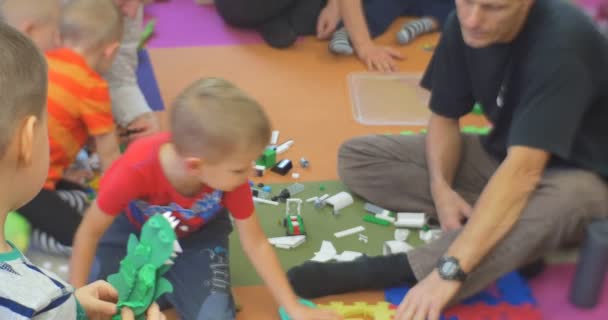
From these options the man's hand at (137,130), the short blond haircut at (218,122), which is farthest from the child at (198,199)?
the man's hand at (137,130)

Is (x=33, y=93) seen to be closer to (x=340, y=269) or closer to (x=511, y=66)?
(x=340, y=269)

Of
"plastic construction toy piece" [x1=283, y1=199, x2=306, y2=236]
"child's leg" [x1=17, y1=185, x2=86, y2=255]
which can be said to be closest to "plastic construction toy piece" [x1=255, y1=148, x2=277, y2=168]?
"plastic construction toy piece" [x1=283, y1=199, x2=306, y2=236]

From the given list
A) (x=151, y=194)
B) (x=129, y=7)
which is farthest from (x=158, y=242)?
(x=129, y=7)

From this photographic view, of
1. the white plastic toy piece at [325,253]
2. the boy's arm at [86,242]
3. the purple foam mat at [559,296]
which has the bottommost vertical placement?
the purple foam mat at [559,296]

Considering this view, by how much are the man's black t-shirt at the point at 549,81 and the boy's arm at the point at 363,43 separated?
86 centimetres

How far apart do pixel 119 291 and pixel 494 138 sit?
953 mm

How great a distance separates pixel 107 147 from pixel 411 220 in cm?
78

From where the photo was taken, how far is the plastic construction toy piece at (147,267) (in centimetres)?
103

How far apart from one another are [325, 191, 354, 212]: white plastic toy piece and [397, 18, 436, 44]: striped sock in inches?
37.9

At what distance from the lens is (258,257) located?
4.50 ft

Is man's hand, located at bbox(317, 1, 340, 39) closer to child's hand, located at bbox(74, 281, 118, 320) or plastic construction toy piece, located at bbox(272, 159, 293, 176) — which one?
plastic construction toy piece, located at bbox(272, 159, 293, 176)

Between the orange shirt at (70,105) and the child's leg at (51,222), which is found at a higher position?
the orange shirt at (70,105)

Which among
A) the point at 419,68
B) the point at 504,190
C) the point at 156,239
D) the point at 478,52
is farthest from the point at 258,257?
the point at 419,68

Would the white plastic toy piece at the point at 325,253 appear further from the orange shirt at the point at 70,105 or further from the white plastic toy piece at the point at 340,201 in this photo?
the orange shirt at the point at 70,105
